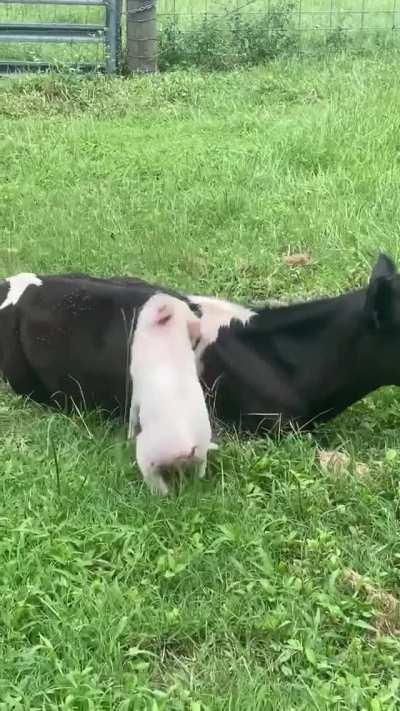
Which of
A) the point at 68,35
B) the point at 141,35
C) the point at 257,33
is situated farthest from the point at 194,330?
the point at 68,35

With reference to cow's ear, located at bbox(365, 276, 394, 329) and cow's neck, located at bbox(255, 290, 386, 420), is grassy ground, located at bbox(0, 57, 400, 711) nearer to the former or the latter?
cow's neck, located at bbox(255, 290, 386, 420)

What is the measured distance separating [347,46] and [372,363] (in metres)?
8.47

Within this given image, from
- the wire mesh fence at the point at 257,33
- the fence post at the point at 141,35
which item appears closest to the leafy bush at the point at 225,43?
the wire mesh fence at the point at 257,33

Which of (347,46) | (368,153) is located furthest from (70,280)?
(347,46)

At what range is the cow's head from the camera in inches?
173

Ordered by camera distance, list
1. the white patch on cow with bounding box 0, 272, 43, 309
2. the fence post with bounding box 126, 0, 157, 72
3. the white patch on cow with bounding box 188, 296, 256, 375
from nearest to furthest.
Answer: the white patch on cow with bounding box 188, 296, 256, 375
the white patch on cow with bounding box 0, 272, 43, 309
the fence post with bounding box 126, 0, 157, 72

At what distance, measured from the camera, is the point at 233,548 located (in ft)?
11.9

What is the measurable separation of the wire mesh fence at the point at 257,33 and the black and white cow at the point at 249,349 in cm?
755

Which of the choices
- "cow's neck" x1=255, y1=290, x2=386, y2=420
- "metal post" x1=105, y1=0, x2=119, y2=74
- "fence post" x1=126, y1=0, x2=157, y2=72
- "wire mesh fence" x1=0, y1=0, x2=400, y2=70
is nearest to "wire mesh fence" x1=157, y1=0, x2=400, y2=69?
"wire mesh fence" x1=0, y1=0, x2=400, y2=70

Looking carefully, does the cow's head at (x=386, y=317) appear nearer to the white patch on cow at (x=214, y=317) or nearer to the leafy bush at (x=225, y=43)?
the white patch on cow at (x=214, y=317)

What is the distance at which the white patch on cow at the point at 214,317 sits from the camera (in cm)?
471

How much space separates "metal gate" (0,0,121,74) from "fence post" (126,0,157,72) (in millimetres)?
174

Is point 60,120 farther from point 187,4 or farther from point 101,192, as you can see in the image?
point 187,4

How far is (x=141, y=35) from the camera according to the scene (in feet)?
37.6
